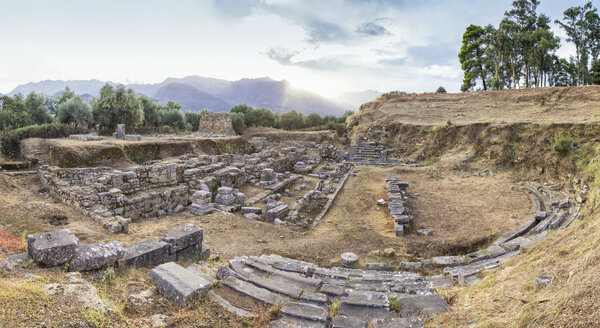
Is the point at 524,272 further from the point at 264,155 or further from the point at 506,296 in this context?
the point at 264,155

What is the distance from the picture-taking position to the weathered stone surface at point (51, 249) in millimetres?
4984

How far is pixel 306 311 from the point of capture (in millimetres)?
4836

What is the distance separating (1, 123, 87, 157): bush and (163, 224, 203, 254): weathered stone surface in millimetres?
18653

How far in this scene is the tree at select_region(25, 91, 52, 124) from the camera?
2633 centimetres

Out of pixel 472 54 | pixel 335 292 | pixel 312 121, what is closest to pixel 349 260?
pixel 335 292

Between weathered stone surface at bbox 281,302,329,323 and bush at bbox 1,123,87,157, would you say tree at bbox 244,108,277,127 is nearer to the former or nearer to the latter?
bush at bbox 1,123,87,157

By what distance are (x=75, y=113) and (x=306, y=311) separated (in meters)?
27.9

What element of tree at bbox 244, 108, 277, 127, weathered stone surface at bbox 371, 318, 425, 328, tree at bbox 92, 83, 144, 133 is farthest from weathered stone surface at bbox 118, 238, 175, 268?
tree at bbox 244, 108, 277, 127

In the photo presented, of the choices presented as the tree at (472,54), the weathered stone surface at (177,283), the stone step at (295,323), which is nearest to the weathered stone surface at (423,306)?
the stone step at (295,323)

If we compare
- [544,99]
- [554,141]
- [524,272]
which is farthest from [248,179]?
[544,99]

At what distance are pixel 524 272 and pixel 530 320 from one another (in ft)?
6.74

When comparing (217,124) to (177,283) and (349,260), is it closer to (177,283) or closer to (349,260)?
(349,260)

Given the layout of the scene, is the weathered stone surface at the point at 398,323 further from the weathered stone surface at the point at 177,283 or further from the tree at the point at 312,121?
the tree at the point at 312,121

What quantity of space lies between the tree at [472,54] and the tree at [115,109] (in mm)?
43201
